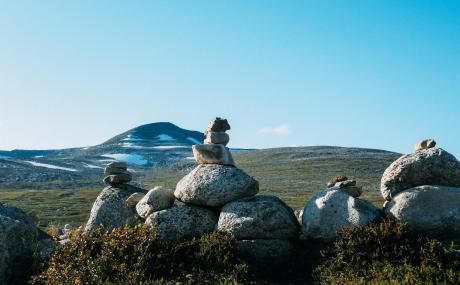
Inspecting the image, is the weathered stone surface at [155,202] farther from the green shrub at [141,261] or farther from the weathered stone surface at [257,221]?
the weathered stone surface at [257,221]

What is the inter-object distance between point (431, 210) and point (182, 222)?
8.52 metres

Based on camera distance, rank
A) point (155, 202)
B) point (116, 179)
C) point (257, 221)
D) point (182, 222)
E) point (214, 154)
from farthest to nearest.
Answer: point (116, 179)
point (214, 154)
point (155, 202)
point (182, 222)
point (257, 221)

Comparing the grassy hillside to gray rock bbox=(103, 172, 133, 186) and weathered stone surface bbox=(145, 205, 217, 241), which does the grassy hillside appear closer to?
gray rock bbox=(103, 172, 133, 186)

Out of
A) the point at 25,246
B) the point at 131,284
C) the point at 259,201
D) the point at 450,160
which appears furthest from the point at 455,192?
the point at 25,246

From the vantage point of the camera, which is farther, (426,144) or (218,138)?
(218,138)

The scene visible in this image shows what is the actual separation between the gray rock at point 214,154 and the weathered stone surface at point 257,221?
2.23 metres

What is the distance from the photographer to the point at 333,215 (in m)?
18.3

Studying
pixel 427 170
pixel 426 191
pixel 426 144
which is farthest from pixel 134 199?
pixel 426 144

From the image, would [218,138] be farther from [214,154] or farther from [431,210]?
[431,210]

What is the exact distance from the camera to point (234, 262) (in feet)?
55.7

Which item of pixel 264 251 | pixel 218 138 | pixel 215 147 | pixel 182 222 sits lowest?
pixel 264 251

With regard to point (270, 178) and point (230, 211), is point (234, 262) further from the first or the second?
point (270, 178)

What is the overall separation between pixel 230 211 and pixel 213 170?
1.93 metres

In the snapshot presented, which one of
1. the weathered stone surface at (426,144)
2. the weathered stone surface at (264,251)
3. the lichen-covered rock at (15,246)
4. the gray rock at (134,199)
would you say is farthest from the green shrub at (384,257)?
the lichen-covered rock at (15,246)
